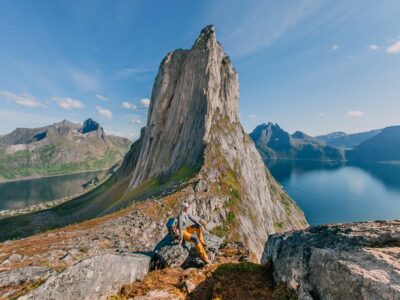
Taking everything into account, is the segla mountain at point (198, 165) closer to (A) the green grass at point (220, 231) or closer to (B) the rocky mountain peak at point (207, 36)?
(A) the green grass at point (220, 231)

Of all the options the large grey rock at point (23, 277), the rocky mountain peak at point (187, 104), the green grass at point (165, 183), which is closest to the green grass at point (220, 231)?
the green grass at point (165, 183)

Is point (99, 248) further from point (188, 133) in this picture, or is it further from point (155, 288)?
point (188, 133)

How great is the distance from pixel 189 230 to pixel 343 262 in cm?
939

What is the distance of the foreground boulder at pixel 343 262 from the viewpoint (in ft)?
23.2

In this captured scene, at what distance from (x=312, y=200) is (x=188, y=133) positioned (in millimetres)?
147591

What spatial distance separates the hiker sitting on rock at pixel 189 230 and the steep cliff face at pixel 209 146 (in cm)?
3014

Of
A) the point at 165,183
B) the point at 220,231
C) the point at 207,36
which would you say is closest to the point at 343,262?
the point at 220,231

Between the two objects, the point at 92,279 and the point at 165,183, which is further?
the point at 165,183

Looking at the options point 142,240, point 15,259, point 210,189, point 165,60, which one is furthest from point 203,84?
point 15,259

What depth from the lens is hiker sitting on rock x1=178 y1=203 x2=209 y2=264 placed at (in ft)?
47.9

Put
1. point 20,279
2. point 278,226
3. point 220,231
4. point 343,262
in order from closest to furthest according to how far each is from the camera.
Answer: point 343,262 → point 20,279 → point 220,231 → point 278,226

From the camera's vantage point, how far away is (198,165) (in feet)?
193

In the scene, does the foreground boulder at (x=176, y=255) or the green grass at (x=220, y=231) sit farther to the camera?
the green grass at (x=220, y=231)

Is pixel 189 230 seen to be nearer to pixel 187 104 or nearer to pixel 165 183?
pixel 165 183
